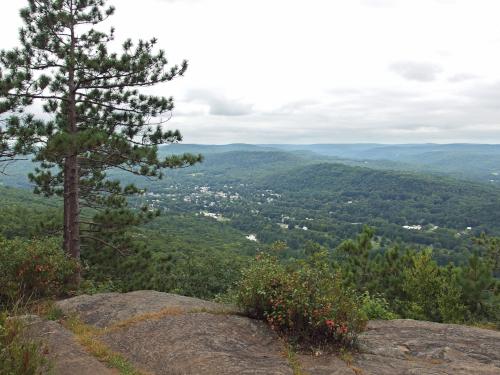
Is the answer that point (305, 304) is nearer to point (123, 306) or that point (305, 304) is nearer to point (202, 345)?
point (202, 345)

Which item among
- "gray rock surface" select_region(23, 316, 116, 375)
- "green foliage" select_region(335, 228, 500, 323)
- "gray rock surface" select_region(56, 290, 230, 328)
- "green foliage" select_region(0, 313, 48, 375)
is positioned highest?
"green foliage" select_region(0, 313, 48, 375)

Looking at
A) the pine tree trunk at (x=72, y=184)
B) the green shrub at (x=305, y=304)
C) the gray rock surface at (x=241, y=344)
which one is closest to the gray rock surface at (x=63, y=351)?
the gray rock surface at (x=241, y=344)

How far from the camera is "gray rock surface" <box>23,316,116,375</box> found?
5.11m

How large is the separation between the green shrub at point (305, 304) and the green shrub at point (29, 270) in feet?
15.5

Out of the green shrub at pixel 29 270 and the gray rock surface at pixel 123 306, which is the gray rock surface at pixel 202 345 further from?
the green shrub at pixel 29 270

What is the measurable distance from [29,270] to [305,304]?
6.20 metres

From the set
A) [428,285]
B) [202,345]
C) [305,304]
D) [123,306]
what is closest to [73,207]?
[123,306]

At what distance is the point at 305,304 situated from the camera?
19.8 ft

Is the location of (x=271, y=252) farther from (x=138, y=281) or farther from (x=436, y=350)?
(x=138, y=281)

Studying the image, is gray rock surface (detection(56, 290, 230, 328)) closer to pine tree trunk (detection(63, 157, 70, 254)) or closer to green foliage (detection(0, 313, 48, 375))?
green foliage (detection(0, 313, 48, 375))

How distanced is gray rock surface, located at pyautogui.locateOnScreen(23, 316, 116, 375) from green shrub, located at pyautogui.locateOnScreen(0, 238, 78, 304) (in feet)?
4.51

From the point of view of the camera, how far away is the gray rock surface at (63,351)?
5109mm

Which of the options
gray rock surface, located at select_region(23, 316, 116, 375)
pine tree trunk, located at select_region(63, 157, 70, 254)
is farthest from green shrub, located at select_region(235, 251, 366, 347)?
pine tree trunk, located at select_region(63, 157, 70, 254)

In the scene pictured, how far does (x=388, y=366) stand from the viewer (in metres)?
5.54
